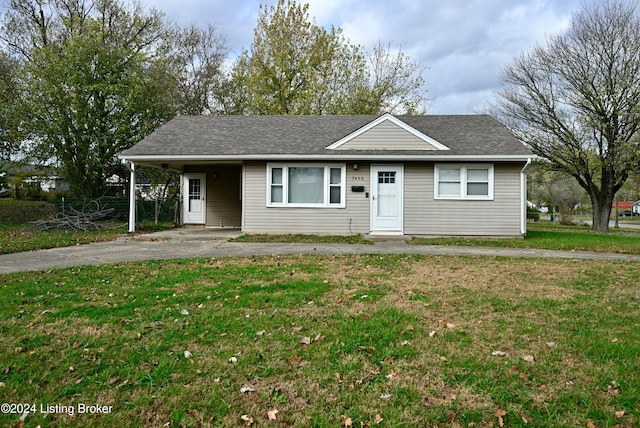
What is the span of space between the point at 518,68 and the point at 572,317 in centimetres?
1958

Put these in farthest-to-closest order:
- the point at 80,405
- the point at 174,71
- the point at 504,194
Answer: the point at 174,71
the point at 504,194
the point at 80,405

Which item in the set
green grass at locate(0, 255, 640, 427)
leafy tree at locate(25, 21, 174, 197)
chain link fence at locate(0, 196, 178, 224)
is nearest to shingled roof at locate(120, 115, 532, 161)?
chain link fence at locate(0, 196, 178, 224)

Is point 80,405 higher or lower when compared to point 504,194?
lower

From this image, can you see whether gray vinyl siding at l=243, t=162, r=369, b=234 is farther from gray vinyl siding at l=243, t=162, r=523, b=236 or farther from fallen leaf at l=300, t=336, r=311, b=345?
fallen leaf at l=300, t=336, r=311, b=345

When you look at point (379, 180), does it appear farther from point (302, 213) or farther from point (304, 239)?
point (304, 239)

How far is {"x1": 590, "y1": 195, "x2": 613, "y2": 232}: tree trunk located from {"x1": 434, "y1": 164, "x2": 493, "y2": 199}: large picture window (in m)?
11.0

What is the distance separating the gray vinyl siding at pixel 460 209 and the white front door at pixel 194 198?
8553mm

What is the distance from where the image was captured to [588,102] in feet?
60.1

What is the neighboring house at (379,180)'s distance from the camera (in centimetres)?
1277

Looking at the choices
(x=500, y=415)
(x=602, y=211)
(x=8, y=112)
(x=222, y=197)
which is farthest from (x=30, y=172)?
(x=602, y=211)

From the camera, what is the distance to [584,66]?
60.9 ft

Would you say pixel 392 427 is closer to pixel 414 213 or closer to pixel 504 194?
pixel 414 213

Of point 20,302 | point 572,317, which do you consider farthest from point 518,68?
A: point 20,302

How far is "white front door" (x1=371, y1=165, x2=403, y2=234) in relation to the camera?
1310cm
